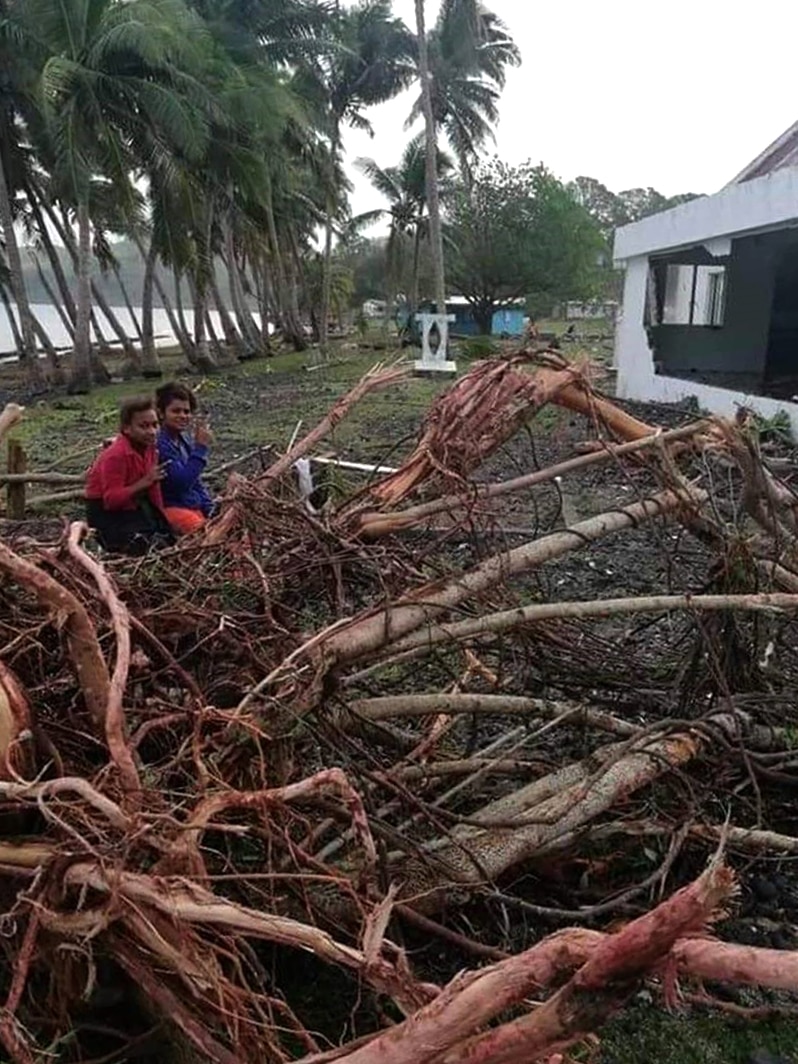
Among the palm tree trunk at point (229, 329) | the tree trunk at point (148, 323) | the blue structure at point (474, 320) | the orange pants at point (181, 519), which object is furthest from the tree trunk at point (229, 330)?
the orange pants at point (181, 519)

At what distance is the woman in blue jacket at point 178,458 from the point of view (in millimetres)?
4688

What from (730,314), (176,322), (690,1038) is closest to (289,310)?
(176,322)

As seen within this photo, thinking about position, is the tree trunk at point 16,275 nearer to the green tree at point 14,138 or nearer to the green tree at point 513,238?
the green tree at point 14,138

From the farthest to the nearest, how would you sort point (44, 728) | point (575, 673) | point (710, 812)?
point (575, 673) < point (710, 812) < point (44, 728)

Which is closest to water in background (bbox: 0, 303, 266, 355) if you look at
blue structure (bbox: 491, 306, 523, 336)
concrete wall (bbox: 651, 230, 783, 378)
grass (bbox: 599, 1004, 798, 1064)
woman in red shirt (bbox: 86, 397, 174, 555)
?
blue structure (bbox: 491, 306, 523, 336)

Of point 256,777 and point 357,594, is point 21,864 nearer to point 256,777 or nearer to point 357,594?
point 256,777

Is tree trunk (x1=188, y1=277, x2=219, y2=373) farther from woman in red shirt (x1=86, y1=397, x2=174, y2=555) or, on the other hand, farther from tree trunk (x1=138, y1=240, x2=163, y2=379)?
woman in red shirt (x1=86, y1=397, x2=174, y2=555)

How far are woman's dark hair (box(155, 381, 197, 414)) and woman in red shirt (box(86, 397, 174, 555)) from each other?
244mm

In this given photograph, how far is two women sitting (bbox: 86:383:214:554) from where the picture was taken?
441 cm

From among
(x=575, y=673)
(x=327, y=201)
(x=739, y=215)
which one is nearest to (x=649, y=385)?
(x=739, y=215)

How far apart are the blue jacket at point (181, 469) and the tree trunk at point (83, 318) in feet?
54.9

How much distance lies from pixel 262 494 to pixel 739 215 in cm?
1035

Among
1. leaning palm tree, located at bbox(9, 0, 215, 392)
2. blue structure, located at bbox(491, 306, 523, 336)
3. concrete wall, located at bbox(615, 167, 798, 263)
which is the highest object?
leaning palm tree, located at bbox(9, 0, 215, 392)

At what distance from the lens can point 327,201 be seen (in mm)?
33281
